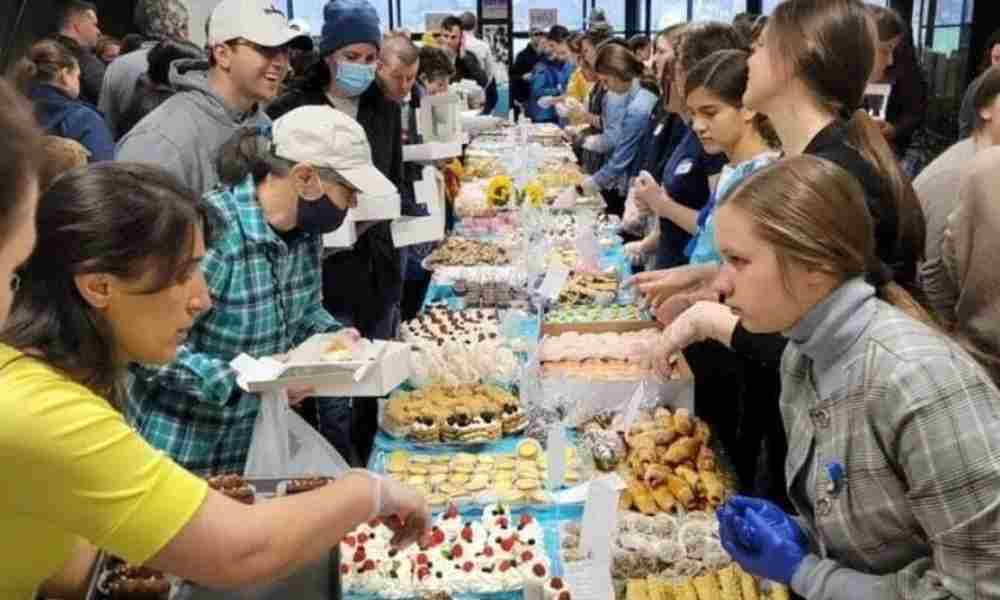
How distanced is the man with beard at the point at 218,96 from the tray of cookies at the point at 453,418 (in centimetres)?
84

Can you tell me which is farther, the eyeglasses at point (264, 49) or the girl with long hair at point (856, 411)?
the eyeglasses at point (264, 49)

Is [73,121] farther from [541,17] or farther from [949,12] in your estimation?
[541,17]

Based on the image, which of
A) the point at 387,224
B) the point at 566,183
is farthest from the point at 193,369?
the point at 566,183

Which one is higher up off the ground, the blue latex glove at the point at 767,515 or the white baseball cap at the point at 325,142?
the white baseball cap at the point at 325,142

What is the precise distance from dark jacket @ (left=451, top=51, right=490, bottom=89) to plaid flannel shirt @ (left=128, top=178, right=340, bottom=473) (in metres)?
7.04

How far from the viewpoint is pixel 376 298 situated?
3.82m

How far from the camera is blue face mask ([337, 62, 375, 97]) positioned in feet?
11.9

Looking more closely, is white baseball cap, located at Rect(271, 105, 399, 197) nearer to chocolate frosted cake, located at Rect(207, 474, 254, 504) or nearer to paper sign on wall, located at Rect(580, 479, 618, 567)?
chocolate frosted cake, located at Rect(207, 474, 254, 504)

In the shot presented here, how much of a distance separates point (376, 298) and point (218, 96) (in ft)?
3.39

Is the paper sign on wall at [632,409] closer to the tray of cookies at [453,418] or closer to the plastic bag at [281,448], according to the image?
the tray of cookies at [453,418]

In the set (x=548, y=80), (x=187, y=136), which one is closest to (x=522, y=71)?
(x=548, y=80)

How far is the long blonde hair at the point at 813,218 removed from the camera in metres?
1.55

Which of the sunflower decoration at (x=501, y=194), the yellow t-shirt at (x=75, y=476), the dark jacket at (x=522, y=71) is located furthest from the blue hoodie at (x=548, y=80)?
the yellow t-shirt at (x=75, y=476)

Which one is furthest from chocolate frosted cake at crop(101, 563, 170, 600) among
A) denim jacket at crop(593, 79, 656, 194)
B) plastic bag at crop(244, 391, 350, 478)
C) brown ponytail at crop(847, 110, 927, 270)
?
denim jacket at crop(593, 79, 656, 194)
